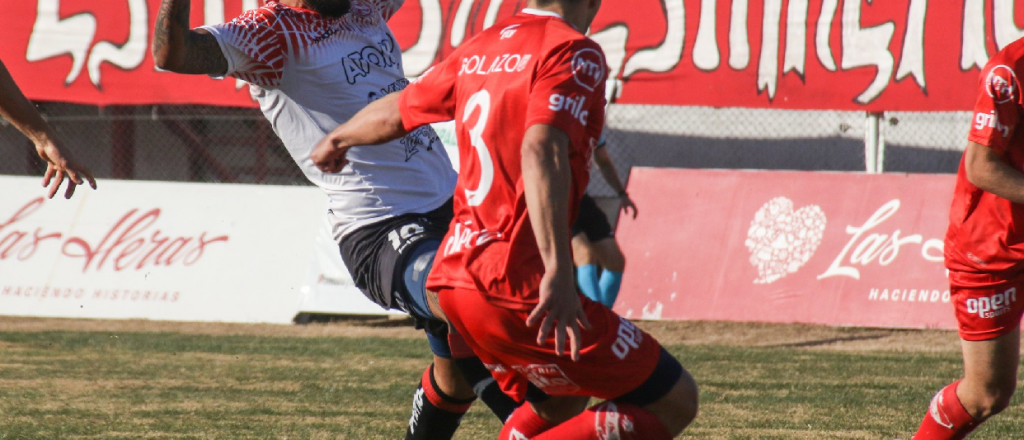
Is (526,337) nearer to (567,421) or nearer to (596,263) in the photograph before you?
(567,421)

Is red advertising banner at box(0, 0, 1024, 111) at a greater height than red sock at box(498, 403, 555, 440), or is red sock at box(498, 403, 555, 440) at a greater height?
red sock at box(498, 403, 555, 440)

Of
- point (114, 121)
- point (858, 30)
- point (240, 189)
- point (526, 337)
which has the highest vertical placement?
point (526, 337)

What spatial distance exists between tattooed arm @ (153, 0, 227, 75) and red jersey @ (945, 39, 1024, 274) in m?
2.61

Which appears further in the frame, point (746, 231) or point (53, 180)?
point (746, 231)

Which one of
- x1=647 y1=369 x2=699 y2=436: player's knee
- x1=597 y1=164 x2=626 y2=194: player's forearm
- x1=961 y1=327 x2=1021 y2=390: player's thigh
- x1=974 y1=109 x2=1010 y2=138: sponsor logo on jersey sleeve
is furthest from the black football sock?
x1=597 y1=164 x2=626 y2=194: player's forearm

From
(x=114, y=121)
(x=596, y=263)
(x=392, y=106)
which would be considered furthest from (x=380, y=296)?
(x=114, y=121)

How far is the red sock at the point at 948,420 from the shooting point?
407cm

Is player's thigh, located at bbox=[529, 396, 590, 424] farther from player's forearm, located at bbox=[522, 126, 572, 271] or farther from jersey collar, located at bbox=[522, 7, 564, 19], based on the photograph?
jersey collar, located at bbox=[522, 7, 564, 19]

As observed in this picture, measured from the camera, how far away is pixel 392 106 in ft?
10.7

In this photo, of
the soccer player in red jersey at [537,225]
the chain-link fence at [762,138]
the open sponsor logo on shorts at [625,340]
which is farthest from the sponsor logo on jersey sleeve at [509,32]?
the chain-link fence at [762,138]

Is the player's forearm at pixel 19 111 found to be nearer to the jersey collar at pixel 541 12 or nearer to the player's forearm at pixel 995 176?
the jersey collar at pixel 541 12

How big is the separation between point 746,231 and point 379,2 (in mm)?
6092

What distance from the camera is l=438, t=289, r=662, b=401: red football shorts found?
290 centimetres

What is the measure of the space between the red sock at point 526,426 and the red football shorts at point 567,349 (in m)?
0.34
